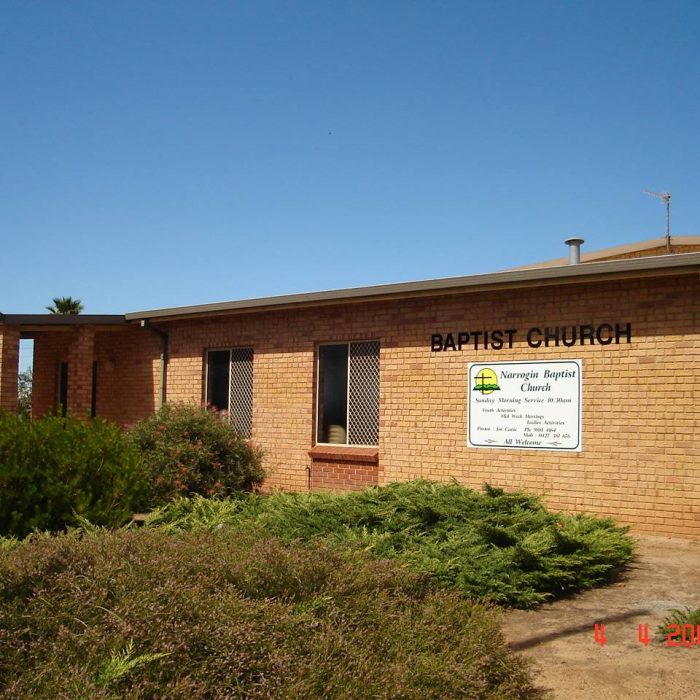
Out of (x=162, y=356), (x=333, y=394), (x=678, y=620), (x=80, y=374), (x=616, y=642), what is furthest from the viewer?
(x=162, y=356)

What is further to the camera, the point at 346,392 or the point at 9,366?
the point at 9,366

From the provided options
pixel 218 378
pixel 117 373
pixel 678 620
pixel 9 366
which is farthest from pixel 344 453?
pixel 678 620

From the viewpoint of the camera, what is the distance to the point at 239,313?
13195 mm

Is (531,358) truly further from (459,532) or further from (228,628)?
(228,628)

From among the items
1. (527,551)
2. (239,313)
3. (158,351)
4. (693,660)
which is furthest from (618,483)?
(158,351)

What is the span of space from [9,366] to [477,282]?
28.5 feet

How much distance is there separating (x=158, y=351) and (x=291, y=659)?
1202 cm

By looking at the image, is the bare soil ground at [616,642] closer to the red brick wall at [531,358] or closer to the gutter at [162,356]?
the red brick wall at [531,358]

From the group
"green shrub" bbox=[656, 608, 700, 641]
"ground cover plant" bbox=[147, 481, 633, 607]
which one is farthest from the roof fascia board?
"green shrub" bbox=[656, 608, 700, 641]

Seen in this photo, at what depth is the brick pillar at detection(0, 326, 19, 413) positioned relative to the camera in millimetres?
13719

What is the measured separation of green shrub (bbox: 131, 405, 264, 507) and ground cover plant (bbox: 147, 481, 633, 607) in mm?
1760

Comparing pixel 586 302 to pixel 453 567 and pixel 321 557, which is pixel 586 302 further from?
pixel 321 557

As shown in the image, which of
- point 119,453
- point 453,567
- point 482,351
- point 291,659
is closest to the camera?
point 291,659

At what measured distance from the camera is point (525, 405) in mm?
10141
